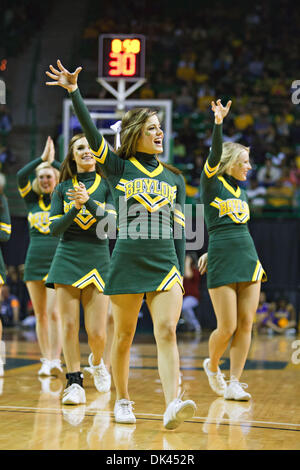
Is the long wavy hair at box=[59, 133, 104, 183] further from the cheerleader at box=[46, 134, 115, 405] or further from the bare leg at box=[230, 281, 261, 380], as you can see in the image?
the bare leg at box=[230, 281, 261, 380]

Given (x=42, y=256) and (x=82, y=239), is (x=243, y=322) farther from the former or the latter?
(x=42, y=256)

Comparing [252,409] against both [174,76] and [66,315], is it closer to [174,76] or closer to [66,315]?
[66,315]

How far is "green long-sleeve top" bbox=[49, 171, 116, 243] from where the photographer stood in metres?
4.67

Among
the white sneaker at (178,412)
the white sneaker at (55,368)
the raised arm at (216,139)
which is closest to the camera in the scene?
the white sneaker at (178,412)

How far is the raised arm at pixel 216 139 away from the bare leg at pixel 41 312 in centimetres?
228

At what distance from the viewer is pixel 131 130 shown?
12.4ft

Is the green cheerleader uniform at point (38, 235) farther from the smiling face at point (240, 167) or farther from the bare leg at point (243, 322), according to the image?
the bare leg at point (243, 322)

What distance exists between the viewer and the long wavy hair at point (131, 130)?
3.76 metres

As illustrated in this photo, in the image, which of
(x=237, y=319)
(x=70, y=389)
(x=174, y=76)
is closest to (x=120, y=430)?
(x=70, y=389)

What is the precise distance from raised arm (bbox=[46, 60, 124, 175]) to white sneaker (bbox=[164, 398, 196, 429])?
1.32 meters

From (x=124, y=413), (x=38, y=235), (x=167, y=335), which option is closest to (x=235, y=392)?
(x=124, y=413)

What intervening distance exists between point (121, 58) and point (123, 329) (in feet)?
24.4

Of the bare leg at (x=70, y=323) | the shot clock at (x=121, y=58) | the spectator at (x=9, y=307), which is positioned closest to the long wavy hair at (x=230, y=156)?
the bare leg at (x=70, y=323)

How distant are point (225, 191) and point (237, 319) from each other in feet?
3.20
